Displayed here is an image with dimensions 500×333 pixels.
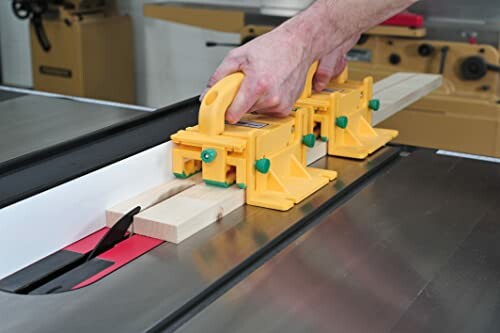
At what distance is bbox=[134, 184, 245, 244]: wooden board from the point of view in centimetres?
106

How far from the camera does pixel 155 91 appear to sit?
154 inches

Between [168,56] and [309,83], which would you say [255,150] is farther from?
[168,56]

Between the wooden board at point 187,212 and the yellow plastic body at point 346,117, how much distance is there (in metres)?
0.30

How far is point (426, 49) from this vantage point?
2473mm

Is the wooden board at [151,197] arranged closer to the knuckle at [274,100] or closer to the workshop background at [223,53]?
the knuckle at [274,100]

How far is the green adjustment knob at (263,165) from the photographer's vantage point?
3.81ft

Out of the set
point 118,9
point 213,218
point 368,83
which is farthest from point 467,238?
point 118,9

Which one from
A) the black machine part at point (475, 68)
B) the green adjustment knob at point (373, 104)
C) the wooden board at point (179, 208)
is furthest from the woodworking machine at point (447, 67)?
the wooden board at point (179, 208)

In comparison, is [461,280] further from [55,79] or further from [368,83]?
[55,79]

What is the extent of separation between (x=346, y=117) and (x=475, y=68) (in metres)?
1.12

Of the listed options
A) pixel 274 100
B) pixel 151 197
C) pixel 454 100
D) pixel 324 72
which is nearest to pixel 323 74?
pixel 324 72

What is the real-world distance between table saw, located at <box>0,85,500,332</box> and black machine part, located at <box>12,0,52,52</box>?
2.26 metres

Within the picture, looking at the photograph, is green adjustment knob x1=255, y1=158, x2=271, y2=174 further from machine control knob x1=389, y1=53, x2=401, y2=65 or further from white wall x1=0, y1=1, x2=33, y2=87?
white wall x1=0, y1=1, x2=33, y2=87

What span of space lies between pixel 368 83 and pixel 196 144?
49 centimetres
